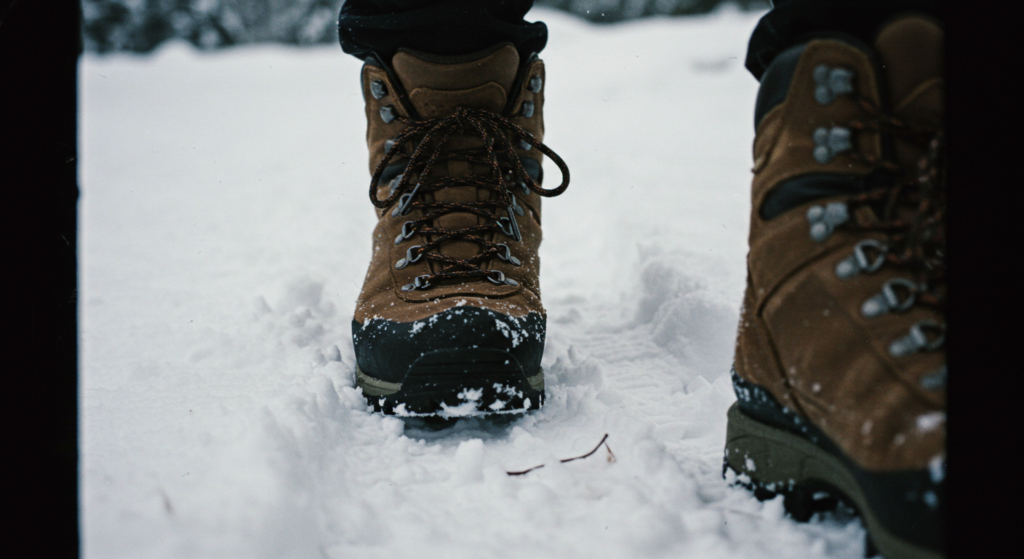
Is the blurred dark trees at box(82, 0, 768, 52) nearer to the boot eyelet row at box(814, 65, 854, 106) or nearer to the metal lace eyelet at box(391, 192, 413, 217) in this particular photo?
the metal lace eyelet at box(391, 192, 413, 217)

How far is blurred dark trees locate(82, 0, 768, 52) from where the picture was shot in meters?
6.71

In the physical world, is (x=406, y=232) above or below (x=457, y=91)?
below

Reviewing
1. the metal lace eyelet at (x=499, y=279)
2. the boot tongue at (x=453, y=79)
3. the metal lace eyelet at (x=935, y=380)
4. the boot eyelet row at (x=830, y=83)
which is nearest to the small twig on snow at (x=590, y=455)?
the metal lace eyelet at (x=499, y=279)

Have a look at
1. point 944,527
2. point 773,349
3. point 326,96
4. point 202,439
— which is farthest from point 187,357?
point 326,96

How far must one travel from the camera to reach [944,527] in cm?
50

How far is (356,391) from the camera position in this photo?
110 cm

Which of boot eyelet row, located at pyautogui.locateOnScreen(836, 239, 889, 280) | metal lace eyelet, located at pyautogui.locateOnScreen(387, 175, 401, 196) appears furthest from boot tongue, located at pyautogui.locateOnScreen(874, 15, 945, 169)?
metal lace eyelet, located at pyautogui.locateOnScreen(387, 175, 401, 196)

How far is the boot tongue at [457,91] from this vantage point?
1143 mm

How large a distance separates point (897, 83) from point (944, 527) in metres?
0.45

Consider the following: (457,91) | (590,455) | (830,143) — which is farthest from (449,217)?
(830,143)

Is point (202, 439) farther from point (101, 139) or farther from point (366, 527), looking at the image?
point (101, 139)

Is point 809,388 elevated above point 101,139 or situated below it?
above

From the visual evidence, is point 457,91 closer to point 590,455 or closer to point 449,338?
point 449,338

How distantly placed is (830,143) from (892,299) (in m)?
0.20
